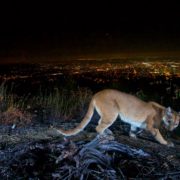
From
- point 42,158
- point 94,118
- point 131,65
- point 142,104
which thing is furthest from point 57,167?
point 131,65

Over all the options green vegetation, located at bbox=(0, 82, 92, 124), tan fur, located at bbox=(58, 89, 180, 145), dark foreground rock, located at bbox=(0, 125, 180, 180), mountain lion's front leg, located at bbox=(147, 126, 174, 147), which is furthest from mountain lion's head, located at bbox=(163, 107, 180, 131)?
green vegetation, located at bbox=(0, 82, 92, 124)

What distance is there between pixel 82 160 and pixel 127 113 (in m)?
2.30

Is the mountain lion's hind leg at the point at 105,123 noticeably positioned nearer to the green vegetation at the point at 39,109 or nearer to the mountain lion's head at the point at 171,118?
the mountain lion's head at the point at 171,118

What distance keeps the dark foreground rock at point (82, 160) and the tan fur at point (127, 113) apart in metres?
0.70

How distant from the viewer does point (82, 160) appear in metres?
6.54

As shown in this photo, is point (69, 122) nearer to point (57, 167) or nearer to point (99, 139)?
point (99, 139)

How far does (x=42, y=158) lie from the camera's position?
6781mm

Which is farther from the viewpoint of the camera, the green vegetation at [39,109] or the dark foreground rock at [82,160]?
the green vegetation at [39,109]

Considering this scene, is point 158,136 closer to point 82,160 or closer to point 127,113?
point 127,113

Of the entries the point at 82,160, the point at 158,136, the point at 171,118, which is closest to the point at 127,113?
the point at 158,136

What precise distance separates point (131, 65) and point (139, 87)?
8.59m

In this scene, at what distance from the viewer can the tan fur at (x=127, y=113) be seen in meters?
8.31

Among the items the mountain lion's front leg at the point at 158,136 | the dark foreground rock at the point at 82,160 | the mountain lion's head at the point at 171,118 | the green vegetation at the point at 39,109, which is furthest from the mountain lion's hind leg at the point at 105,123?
the green vegetation at the point at 39,109

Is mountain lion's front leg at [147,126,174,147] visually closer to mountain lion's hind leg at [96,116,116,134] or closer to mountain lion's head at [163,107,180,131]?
mountain lion's head at [163,107,180,131]
